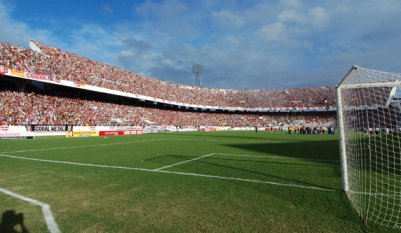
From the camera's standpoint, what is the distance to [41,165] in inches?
405

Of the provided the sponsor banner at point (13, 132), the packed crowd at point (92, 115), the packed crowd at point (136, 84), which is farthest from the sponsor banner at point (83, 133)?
the packed crowd at point (136, 84)

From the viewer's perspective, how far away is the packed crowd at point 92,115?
32469 millimetres

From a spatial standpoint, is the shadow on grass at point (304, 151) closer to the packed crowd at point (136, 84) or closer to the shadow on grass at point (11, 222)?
the shadow on grass at point (11, 222)

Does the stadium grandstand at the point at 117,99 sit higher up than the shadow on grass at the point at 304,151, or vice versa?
the stadium grandstand at the point at 117,99

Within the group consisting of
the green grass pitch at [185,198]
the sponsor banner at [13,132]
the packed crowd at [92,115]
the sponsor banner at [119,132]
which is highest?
the packed crowd at [92,115]

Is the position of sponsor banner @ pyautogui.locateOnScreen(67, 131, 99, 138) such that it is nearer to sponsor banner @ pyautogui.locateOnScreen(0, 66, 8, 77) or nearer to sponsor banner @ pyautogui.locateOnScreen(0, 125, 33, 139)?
sponsor banner @ pyautogui.locateOnScreen(0, 125, 33, 139)

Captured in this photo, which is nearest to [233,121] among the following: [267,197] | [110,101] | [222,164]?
[110,101]

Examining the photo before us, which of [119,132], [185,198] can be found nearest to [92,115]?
[119,132]

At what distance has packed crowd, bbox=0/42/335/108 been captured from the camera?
36.2 metres

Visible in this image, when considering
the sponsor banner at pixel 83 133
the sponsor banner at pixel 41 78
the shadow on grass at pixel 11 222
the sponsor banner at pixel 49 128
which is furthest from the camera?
the sponsor banner at pixel 41 78

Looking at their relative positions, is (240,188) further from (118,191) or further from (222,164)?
(222,164)

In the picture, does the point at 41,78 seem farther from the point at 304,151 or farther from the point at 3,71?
the point at 304,151

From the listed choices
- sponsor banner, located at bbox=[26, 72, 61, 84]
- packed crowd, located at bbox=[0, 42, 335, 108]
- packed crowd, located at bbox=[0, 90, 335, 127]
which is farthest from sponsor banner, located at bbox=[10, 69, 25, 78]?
packed crowd, located at bbox=[0, 90, 335, 127]

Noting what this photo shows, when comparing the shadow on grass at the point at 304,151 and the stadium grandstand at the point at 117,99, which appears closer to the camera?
the shadow on grass at the point at 304,151
